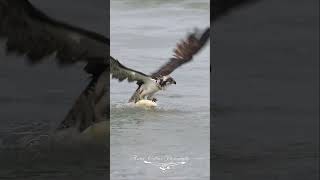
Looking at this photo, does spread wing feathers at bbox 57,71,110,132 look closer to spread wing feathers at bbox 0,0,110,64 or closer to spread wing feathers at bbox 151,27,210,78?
spread wing feathers at bbox 0,0,110,64

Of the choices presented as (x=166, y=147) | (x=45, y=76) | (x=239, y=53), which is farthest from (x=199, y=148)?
(x=45, y=76)

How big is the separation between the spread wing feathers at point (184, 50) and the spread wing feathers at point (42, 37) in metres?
0.27

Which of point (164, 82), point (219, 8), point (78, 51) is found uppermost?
point (219, 8)

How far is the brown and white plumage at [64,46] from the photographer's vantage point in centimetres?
338

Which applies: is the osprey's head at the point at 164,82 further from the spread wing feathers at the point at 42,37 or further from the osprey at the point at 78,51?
the spread wing feathers at the point at 42,37

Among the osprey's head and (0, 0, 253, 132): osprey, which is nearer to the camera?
(0, 0, 253, 132): osprey

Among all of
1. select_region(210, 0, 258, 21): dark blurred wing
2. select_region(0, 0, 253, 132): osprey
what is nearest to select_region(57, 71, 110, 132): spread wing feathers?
select_region(0, 0, 253, 132): osprey

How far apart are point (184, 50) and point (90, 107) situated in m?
0.49

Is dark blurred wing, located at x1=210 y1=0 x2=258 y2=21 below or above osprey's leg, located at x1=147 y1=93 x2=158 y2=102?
above

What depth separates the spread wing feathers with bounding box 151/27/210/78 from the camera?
3.50m

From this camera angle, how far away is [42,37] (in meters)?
3.42

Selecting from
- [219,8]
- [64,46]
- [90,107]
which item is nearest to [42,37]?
[64,46]

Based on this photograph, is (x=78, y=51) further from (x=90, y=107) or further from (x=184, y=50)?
(x=184, y=50)

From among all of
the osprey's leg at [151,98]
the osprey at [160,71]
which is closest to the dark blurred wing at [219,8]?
the osprey at [160,71]
